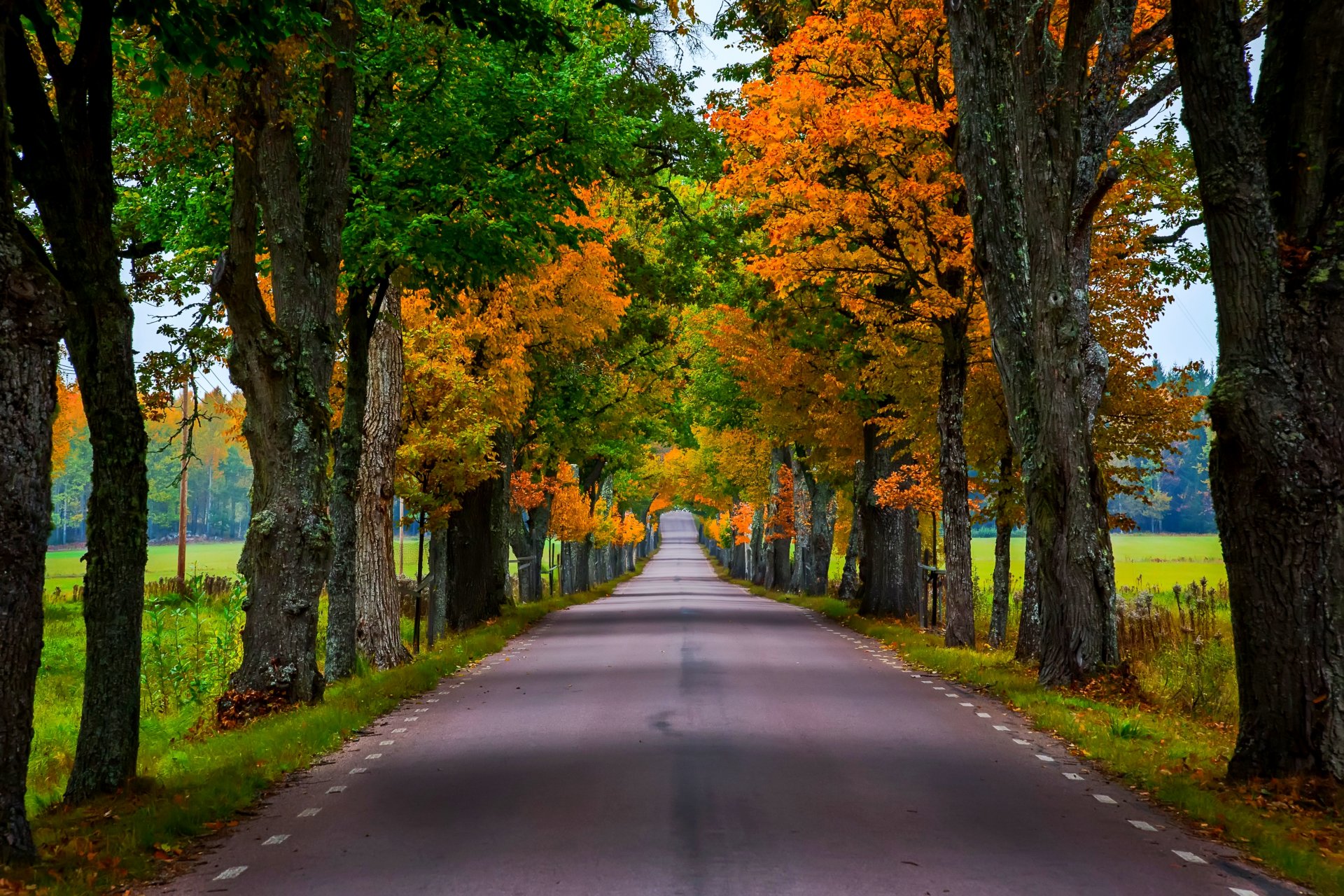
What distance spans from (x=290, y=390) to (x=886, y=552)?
1926 cm

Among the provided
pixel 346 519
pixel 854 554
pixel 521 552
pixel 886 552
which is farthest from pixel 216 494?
pixel 346 519

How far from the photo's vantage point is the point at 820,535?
150 ft

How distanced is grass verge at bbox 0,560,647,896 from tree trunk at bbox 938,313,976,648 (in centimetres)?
1014

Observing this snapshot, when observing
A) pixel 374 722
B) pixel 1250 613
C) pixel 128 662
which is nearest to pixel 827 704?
pixel 374 722

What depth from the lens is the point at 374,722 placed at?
1413 cm

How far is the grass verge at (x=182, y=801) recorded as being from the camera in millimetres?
7383

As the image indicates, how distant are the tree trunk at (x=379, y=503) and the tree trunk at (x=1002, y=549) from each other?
431 inches

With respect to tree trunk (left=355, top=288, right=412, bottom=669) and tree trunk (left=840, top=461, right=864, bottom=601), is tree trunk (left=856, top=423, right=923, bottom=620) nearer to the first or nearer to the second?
tree trunk (left=840, top=461, right=864, bottom=601)

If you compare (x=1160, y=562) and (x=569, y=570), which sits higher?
(x=569, y=570)

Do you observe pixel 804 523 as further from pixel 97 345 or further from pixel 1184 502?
pixel 1184 502

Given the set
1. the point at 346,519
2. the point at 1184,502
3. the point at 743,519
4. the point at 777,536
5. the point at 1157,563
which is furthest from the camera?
the point at 1184,502

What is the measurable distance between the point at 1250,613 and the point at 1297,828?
6.05 ft

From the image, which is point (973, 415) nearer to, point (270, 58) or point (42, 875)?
point (270, 58)

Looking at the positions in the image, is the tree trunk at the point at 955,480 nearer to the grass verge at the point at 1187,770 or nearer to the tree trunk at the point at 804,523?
the grass verge at the point at 1187,770
